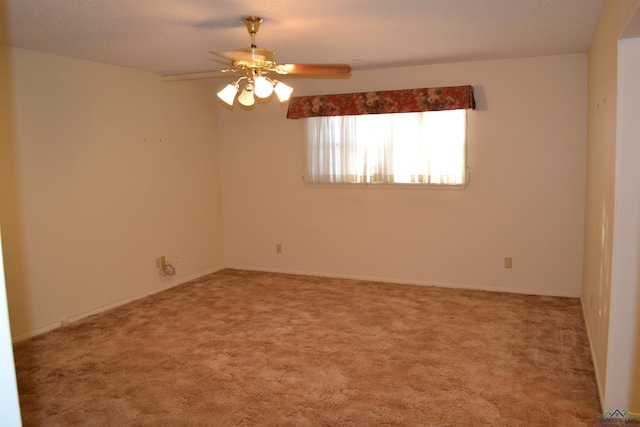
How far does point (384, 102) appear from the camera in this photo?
17.0ft

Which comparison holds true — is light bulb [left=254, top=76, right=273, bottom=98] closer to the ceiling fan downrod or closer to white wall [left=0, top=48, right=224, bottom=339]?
the ceiling fan downrod

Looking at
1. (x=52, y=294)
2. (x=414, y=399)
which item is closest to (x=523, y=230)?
(x=414, y=399)

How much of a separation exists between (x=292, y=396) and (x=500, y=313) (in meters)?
2.26

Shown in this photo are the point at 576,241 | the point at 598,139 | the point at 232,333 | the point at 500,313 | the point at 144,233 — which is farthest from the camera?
the point at 144,233

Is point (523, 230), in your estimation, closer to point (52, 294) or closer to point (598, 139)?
point (598, 139)

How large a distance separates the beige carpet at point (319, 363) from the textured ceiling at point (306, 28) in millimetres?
2293

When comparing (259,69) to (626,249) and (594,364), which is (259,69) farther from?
(594,364)

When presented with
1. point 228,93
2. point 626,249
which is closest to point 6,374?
point 626,249

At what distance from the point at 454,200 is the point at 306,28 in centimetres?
251

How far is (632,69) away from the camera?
Result: 235 cm

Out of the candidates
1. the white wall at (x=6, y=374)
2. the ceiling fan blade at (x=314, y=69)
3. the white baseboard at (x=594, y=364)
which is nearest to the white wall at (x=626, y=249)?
the white baseboard at (x=594, y=364)

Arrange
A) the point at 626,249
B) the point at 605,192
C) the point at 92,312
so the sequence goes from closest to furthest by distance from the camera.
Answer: the point at 626,249, the point at 605,192, the point at 92,312

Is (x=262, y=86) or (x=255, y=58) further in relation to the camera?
(x=262, y=86)

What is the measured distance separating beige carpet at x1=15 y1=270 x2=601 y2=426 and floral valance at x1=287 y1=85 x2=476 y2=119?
1.89 metres
